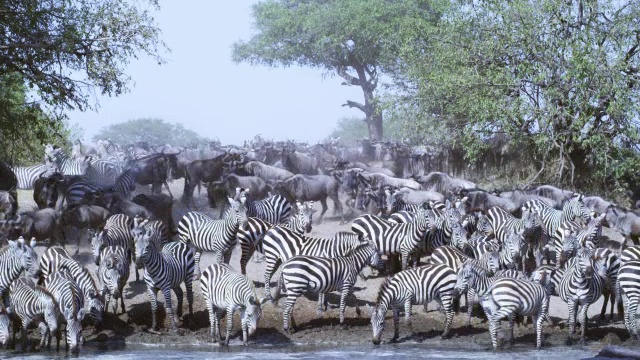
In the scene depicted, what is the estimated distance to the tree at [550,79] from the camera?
1198 inches

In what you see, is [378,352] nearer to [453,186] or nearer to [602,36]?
[453,186]

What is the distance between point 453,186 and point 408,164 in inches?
364

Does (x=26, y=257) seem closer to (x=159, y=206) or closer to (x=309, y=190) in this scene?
(x=159, y=206)

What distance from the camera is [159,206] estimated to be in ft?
82.3

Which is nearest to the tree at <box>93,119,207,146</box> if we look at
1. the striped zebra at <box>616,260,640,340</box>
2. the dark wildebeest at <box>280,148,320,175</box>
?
the dark wildebeest at <box>280,148,320,175</box>

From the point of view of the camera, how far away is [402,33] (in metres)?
40.2

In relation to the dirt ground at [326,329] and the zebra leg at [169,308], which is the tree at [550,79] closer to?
the dirt ground at [326,329]

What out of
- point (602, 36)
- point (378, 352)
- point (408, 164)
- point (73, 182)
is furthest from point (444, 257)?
point (408, 164)

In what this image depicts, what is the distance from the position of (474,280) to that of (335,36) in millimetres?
40949

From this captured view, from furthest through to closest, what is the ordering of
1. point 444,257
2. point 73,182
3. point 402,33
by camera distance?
point 402,33, point 73,182, point 444,257

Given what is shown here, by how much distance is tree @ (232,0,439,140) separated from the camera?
5631cm

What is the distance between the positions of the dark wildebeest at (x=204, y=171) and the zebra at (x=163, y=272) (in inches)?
473

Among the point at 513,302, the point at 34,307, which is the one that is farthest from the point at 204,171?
the point at 513,302

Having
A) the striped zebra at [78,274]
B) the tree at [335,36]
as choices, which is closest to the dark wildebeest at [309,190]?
the striped zebra at [78,274]
